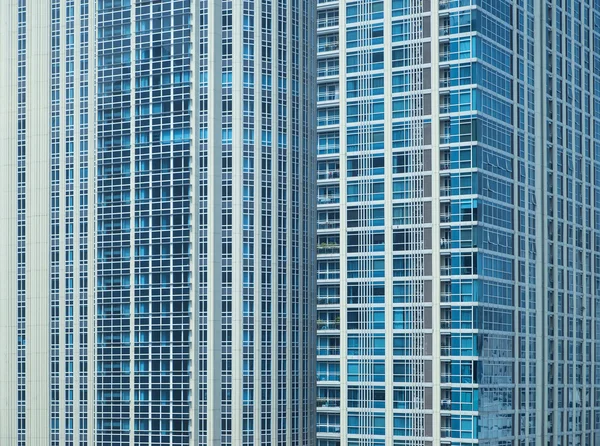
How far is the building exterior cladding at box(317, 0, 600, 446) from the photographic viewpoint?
4237 inches

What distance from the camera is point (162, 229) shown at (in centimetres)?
10925

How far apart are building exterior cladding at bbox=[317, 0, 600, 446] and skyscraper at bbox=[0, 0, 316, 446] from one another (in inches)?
102

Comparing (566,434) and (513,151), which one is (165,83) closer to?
(513,151)

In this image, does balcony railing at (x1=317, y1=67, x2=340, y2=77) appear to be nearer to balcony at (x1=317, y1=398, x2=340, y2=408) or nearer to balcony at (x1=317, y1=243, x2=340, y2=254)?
balcony at (x1=317, y1=243, x2=340, y2=254)

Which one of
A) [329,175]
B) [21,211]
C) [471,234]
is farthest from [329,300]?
[21,211]

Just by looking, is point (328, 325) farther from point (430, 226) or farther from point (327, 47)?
point (327, 47)

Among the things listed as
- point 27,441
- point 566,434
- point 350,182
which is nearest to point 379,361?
point 350,182

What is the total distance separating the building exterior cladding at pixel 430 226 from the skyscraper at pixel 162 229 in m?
2.60

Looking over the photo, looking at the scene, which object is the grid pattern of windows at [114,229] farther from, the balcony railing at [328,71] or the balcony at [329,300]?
the balcony railing at [328,71]

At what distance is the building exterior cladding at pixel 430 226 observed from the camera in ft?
353

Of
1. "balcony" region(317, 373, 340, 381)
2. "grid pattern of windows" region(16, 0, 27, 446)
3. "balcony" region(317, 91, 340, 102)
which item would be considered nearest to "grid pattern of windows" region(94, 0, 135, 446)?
"grid pattern of windows" region(16, 0, 27, 446)

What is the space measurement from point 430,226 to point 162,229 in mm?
22204

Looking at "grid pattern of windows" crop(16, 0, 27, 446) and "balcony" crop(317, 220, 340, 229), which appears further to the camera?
"grid pattern of windows" crop(16, 0, 27, 446)

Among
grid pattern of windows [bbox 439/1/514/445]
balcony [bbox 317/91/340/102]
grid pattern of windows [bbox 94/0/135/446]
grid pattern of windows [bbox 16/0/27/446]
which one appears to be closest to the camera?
grid pattern of windows [bbox 439/1/514/445]
